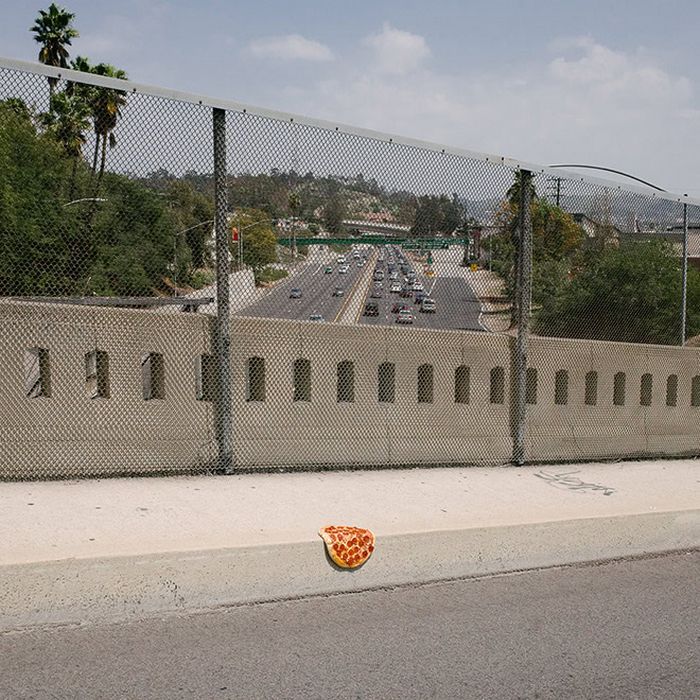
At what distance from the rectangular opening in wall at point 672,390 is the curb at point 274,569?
2860mm

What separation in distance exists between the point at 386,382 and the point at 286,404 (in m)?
0.86

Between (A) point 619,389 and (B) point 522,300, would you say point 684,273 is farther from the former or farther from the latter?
(B) point 522,300

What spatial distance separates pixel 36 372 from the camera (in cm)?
589

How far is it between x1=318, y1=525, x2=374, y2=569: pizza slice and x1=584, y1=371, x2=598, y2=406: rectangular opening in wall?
3.60 m

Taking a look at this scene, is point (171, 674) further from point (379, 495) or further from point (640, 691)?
point (379, 495)

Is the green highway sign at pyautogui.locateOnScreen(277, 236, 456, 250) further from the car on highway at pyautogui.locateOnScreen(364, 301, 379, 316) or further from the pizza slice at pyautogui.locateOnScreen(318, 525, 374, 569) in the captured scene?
the pizza slice at pyautogui.locateOnScreen(318, 525, 374, 569)

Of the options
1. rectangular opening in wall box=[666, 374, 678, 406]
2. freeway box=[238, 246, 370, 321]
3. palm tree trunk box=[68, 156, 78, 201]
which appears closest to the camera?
palm tree trunk box=[68, 156, 78, 201]

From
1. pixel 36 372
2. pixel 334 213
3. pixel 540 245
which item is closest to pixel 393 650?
pixel 36 372

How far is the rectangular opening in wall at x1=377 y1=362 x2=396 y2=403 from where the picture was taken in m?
6.94

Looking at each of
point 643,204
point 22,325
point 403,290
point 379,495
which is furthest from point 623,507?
point 22,325

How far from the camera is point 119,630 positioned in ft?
14.0

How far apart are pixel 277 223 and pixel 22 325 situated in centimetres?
182

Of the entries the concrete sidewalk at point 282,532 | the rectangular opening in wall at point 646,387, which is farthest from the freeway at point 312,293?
the rectangular opening in wall at point 646,387

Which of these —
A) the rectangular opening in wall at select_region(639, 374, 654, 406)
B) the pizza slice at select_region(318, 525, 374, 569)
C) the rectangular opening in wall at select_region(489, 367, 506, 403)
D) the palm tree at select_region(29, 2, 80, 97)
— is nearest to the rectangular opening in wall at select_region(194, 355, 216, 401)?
the pizza slice at select_region(318, 525, 374, 569)
